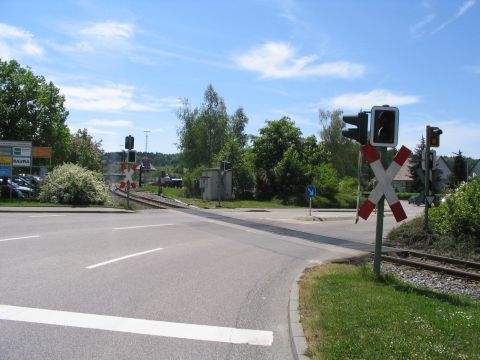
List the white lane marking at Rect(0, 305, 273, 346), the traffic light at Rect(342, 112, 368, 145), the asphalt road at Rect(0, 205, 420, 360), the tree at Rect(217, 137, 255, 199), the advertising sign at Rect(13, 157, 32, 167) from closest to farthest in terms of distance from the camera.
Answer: the asphalt road at Rect(0, 205, 420, 360) → the white lane marking at Rect(0, 305, 273, 346) → the traffic light at Rect(342, 112, 368, 145) → the advertising sign at Rect(13, 157, 32, 167) → the tree at Rect(217, 137, 255, 199)

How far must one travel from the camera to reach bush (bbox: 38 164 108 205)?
28344mm

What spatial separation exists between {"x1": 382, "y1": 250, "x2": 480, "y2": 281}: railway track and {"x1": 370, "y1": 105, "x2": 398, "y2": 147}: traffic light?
15.0ft

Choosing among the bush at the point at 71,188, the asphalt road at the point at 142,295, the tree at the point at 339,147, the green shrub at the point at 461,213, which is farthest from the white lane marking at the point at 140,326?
the tree at the point at 339,147

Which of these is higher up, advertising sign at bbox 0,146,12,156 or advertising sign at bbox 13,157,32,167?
advertising sign at bbox 0,146,12,156

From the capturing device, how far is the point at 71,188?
1118 inches

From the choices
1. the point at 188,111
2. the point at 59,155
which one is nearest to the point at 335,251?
the point at 59,155

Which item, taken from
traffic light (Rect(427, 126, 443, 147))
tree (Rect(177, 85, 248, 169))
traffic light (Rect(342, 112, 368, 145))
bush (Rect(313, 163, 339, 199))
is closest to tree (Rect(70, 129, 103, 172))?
tree (Rect(177, 85, 248, 169))

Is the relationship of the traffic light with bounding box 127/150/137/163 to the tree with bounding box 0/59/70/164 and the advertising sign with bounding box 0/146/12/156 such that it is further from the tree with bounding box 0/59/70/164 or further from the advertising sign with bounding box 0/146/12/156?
the tree with bounding box 0/59/70/164

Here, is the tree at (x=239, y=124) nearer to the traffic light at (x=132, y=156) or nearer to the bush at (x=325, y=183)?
the bush at (x=325, y=183)

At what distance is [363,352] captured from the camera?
16.1 feet

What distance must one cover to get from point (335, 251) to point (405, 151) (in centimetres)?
680

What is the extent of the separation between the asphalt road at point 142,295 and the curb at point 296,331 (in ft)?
0.34

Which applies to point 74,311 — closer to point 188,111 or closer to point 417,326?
point 417,326

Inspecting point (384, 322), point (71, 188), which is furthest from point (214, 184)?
point (384, 322)
